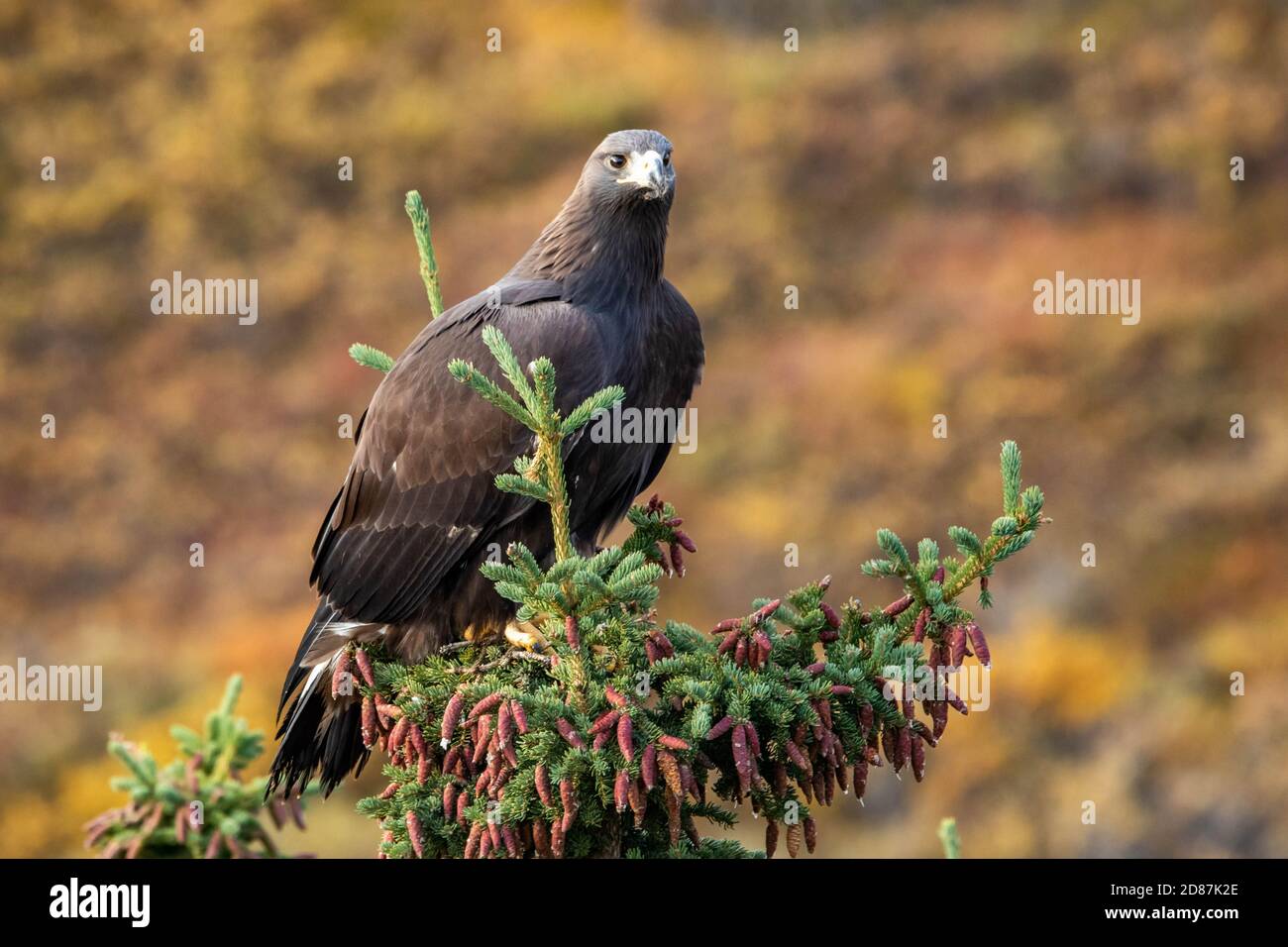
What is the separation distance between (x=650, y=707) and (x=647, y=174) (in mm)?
1949

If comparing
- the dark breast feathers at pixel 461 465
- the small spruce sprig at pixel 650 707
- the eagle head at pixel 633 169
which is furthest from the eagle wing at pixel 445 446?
the small spruce sprig at pixel 650 707

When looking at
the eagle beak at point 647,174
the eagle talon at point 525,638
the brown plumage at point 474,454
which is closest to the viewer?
the eagle talon at point 525,638

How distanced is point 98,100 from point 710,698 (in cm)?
1686

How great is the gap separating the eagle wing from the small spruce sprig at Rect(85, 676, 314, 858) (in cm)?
59

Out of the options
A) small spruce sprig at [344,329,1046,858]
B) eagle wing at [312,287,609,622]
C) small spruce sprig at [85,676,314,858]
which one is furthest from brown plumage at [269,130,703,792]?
small spruce sprig at [344,329,1046,858]

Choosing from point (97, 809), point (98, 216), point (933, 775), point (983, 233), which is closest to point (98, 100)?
point (98, 216)

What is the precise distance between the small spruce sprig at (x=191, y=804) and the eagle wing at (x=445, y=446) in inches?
23.2

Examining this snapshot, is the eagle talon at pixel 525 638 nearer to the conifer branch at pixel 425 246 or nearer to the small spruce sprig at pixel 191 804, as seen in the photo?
the small spruce sprig at pixel 191 804

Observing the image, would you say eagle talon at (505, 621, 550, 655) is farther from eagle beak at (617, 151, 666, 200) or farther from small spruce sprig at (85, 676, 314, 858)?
eagle beak at (617, 151, 666, 200)

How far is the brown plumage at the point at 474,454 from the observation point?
4.56 meters

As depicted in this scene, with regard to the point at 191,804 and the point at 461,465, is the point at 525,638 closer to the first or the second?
the point at 461,465

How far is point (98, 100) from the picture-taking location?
17938 mm

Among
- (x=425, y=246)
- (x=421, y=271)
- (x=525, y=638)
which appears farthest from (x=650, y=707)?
(x=425, y=246)

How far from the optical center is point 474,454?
15.0ft
